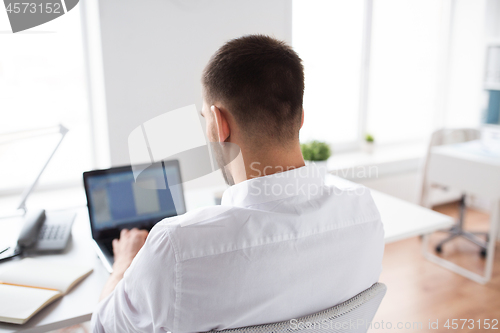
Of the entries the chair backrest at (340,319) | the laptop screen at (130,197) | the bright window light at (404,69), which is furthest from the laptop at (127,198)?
the bright window light at (404,69)

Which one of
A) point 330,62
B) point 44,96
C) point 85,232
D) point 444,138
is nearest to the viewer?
point 85,232

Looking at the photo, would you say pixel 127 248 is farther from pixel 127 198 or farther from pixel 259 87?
pixel 259 87

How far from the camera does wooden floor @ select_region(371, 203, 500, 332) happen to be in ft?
6.97

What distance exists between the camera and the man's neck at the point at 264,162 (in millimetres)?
879

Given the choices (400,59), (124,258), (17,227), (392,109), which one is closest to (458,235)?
(392,109)

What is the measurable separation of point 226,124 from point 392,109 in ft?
9.56

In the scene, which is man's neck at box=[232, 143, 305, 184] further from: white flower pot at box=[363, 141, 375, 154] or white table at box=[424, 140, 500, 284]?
white flower pot at box=[363, 141, 375, 154]

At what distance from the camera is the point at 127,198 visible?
4.58 feet

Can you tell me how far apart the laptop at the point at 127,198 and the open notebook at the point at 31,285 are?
148mm

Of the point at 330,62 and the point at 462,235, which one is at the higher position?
the point at 330,62

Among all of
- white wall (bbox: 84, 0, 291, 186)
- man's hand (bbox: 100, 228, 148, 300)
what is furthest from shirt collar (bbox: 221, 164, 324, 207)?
white wall (bbox: 84, 0, 291, 186)

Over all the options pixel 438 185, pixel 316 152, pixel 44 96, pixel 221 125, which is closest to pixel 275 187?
pixel 221 125

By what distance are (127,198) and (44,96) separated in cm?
108

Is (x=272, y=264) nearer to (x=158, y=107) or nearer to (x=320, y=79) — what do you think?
(x=158, y=107)
